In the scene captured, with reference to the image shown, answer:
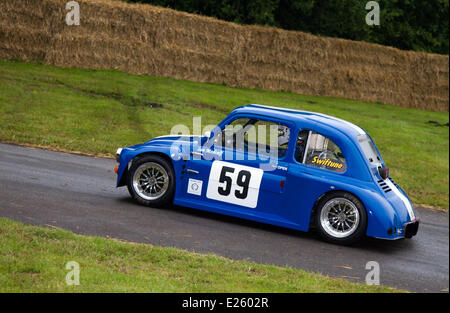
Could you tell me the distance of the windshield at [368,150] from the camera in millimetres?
8844

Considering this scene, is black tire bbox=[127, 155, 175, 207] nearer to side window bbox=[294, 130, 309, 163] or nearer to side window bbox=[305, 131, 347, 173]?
side window bbox=[294, 130, 309, 163]

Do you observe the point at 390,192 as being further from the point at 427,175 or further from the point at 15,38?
the point at 15,38

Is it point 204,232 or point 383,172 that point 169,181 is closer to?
Result: point 204,232

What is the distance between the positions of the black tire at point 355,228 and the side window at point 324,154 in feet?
1.30

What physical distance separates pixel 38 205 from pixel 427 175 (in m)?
10.6

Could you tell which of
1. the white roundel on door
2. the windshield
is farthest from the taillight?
the white roundel on door

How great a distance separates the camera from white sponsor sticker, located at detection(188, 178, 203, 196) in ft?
29.6

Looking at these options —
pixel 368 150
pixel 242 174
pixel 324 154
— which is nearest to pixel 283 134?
pixel 324 154

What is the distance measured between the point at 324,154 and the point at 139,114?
9687 mm

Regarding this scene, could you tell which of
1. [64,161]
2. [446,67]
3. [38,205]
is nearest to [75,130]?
[64,161]

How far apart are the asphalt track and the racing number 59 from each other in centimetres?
47

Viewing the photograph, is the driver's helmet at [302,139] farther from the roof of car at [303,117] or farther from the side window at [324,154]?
the roof of car at [303,117]

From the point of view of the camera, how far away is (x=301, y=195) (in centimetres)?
865

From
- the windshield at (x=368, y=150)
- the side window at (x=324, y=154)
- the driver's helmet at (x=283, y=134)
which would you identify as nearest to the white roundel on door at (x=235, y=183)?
the driver's helmet at (x=283, y=134)
